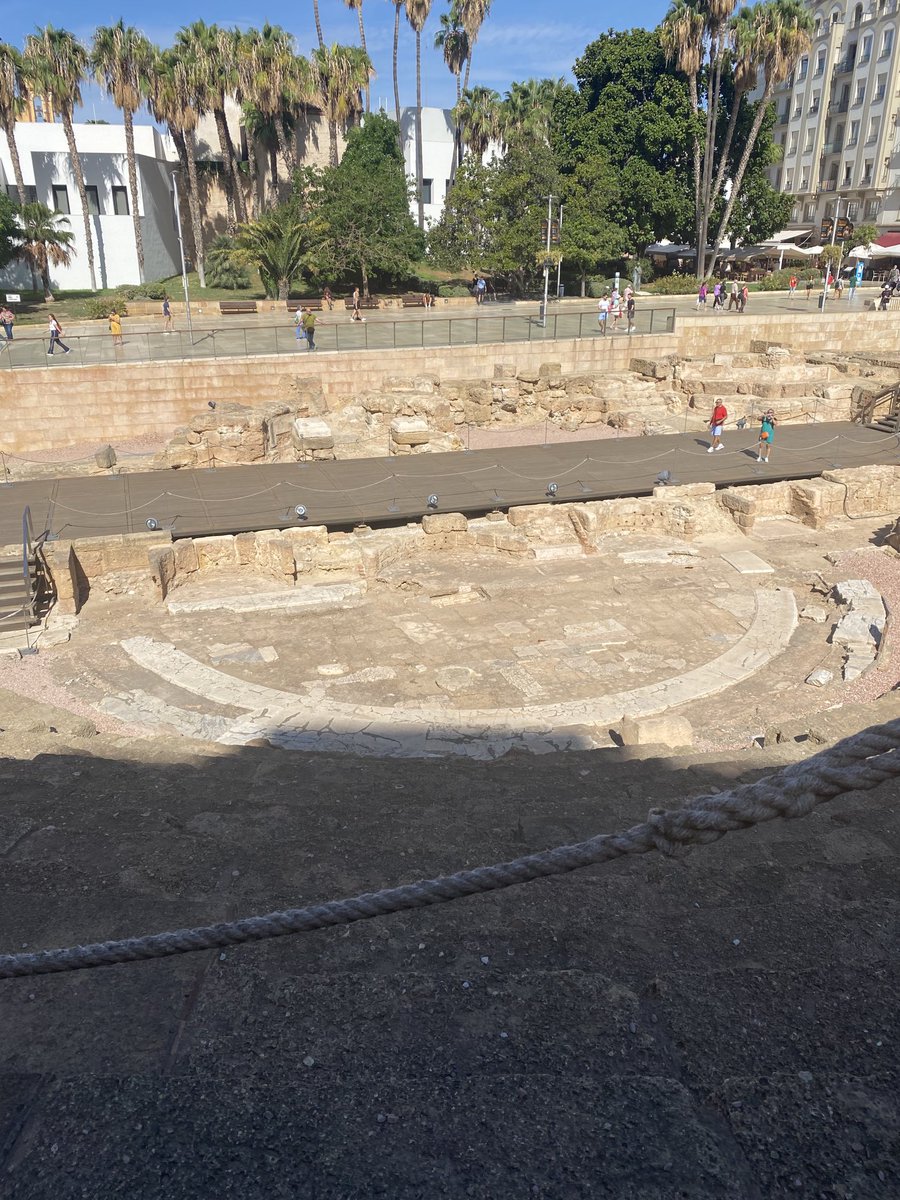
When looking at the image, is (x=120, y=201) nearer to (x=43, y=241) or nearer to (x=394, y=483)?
(x=43, y=241)

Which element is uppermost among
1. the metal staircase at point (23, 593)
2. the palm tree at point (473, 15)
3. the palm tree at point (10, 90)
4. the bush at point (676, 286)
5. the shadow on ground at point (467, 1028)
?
the palm tree at point (473, 15)

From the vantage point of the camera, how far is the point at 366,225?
3725 cm

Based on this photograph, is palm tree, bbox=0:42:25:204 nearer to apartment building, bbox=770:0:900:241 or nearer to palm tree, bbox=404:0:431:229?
palm tree, bbox=404:0:431:229

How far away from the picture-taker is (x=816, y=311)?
107 ft

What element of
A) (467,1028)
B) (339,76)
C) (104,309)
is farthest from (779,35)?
(467,1028)

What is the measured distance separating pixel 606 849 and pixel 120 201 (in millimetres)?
47524

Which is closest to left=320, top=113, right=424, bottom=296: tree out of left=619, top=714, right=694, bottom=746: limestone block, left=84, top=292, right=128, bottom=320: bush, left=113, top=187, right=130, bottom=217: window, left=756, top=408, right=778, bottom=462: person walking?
left=84, top=292, right=128, bottom=320: bush

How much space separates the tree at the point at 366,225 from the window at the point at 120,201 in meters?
10.8

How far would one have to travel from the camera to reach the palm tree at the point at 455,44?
1959 inches

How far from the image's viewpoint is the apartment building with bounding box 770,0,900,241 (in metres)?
48.7

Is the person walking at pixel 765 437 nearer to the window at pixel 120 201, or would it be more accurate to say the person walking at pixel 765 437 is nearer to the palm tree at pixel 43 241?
the palm tree at pixel 43 241

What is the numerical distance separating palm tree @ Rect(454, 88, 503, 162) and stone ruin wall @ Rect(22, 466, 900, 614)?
37.7m

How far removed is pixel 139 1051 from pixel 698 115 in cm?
4715

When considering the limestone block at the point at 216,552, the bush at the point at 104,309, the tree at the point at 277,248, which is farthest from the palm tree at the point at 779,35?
the limestone block at the point at 216,552
